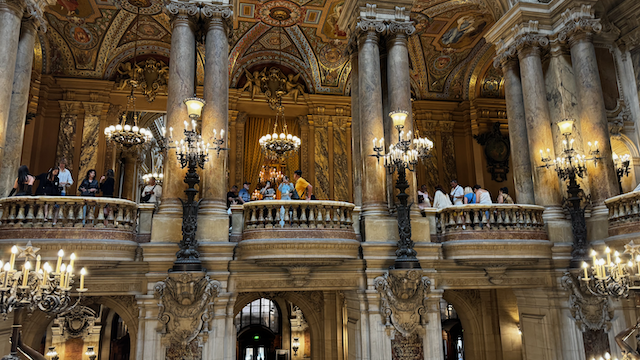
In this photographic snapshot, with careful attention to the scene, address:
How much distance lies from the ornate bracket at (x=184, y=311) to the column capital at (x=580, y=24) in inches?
380

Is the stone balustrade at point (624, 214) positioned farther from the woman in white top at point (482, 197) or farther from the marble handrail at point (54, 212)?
the marble handrail at point (54, 212)

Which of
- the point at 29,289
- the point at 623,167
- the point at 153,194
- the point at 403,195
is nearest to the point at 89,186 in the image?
the point at 153,194

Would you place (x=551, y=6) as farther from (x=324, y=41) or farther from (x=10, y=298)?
(x=10, y=298)

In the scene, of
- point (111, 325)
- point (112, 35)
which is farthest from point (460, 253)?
point (112, 35)

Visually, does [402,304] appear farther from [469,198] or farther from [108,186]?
[108,186]

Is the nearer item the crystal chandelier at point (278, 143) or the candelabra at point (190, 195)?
the candelabra at point (190, 195)

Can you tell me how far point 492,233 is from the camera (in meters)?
9.69

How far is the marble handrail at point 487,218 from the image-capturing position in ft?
32.1

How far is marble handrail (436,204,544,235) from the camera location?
9.78m

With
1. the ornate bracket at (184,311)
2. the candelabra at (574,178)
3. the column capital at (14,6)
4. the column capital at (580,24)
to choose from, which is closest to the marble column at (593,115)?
the column capital at (580,24)

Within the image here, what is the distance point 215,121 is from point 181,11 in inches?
93.9

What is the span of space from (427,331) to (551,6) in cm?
816

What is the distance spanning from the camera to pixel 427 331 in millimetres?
9250

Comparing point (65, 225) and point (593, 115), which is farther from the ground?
point (593, 115)
